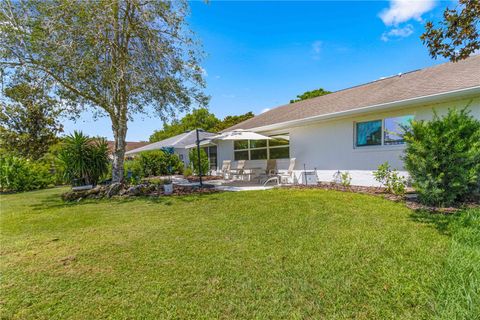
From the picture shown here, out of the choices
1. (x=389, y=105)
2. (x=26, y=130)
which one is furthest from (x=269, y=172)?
(x=26, y=130)

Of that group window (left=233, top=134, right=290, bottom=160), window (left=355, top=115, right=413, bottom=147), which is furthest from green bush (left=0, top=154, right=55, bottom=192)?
window (left=355, top=115, right=413, bottom=147)

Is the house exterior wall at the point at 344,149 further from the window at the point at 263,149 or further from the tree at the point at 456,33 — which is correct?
the tree at the point at 456,33

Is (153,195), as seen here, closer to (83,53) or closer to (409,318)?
(83,53)

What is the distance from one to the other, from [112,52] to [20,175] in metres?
11.0

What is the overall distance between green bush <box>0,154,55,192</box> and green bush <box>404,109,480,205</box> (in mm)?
19560

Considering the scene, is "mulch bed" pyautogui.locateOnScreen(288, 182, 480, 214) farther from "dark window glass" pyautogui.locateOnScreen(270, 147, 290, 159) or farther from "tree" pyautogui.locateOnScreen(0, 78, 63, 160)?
"tree" pyautogui.locateOnScreen(0, 78, 63, 160)

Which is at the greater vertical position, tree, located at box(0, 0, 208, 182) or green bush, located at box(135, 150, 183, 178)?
tree, located at box(0, 0, 208, 182)

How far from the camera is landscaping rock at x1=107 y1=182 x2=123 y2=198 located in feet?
31.4

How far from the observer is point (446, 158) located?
5.90 meters

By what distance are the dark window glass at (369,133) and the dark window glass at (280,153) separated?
3804mm

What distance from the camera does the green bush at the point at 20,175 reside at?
14.2 m

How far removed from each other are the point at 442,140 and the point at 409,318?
5309 millimetres

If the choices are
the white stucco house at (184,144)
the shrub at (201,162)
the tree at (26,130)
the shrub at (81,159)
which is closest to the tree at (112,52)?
the shrub at (81,159)

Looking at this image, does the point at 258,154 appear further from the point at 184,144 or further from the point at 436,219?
the point at 436,219
